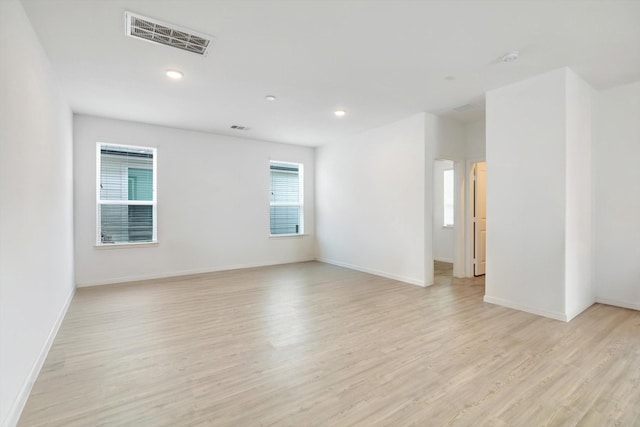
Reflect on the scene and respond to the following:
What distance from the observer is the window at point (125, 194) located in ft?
17.3

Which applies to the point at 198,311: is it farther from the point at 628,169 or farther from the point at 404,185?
the point at 628,169

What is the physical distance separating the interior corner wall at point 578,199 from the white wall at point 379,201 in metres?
1.83

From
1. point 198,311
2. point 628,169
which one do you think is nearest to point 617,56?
point 628,169

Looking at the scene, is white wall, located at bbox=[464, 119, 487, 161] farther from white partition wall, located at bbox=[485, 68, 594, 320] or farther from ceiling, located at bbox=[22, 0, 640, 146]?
white partition wall, located at bbox=[485, 68, 594, 320]

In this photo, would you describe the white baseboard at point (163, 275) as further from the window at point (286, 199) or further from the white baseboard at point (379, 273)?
the white baseboard at point (379, 273)

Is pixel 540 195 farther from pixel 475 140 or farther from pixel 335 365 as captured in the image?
pixel 335 365

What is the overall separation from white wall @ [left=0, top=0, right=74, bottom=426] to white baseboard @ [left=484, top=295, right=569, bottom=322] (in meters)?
4.59

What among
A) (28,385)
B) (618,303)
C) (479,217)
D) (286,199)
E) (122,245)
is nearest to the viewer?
(28,385)

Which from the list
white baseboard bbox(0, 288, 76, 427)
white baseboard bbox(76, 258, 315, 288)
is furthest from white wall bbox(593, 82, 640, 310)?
white baseboard bbox(0, 288, 76, 427)

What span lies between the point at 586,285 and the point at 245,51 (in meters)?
4.78

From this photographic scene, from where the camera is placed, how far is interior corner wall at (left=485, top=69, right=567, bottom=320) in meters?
3.44

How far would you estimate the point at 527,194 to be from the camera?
3.69m

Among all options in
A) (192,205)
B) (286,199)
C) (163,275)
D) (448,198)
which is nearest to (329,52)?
(192,205)

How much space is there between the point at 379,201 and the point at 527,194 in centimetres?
249
